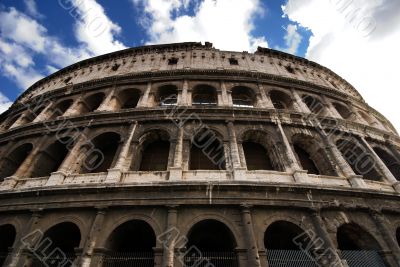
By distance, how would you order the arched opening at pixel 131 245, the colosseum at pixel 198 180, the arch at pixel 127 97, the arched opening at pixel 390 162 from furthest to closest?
the arch at pixel 127 97, the arched opening at pixel 390 162, the colosseum at pixel 198 180, the arched opening at pixel 131 245

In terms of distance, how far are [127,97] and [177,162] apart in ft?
20.8

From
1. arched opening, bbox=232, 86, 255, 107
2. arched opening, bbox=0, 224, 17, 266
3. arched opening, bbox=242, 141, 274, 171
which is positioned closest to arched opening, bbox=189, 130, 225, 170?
arched opening, bbox=242, 141, 274, 171

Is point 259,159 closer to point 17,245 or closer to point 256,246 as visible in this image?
point 256,246

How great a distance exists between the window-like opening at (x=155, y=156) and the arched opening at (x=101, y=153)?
122 centimetres

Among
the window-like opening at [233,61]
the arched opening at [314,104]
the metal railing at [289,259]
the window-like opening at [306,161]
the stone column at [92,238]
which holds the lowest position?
the metal railing at [289,259]

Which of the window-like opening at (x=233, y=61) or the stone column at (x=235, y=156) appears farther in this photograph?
the window-like opening at (x=233, y=61)

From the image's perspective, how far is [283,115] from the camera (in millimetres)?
9992

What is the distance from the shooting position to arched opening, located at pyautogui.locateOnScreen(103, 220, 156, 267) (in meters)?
6.38

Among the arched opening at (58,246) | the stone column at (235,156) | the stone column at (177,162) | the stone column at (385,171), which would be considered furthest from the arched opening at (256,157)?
the arched opening at (58,246)

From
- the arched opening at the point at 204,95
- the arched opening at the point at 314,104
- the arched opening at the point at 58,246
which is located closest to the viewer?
the arched opening at the point at 58,246

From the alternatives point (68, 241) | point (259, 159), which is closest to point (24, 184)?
point (68, 241)

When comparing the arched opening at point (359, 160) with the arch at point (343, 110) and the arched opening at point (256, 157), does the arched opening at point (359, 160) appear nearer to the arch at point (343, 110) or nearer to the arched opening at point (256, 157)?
the arched opening at point (256, 157)

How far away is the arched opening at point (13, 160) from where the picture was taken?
991 centimetres

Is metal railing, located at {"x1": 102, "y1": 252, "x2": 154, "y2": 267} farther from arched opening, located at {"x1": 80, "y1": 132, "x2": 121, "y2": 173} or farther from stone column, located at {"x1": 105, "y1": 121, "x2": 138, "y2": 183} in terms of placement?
arched opening, located at {"x1": 80, "y1": 132, "x2": 121, "y2": 173}
